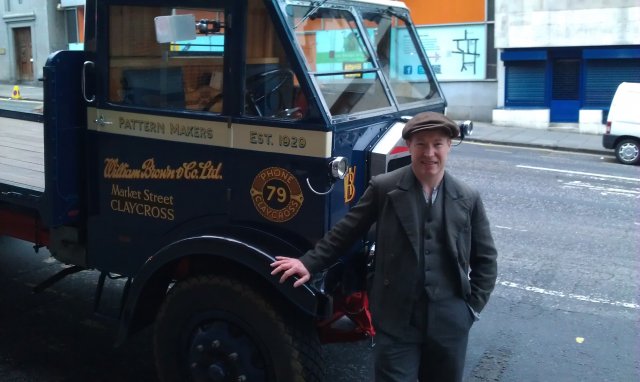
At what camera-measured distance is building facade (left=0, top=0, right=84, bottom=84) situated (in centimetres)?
3331

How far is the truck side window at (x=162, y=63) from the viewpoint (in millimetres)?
3930

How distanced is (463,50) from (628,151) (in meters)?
9.18

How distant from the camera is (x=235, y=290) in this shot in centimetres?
372

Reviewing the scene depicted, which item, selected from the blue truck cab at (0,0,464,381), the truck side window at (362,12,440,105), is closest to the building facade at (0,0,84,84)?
the truck side window at (362,12,440,105)

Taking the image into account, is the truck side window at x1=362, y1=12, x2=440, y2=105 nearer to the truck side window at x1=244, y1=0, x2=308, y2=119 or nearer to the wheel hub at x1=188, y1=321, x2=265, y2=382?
the truck side window at x1=244, y1=0, x2=308, y2=119

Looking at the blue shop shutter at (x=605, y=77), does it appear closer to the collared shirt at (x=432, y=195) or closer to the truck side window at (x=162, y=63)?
the truck side window at (x=162, y=63)

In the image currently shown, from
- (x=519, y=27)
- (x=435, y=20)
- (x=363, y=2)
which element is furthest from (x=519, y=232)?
(x=435, y=20)

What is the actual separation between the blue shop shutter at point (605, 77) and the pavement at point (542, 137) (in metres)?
1.02

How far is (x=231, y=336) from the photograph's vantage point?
3762 millimetres

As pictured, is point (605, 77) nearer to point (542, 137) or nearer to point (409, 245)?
point (542, 137)

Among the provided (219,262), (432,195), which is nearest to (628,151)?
(219,262)

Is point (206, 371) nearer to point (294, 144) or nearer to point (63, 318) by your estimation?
point (294, 144)

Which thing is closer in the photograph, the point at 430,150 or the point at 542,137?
the point at 430,150

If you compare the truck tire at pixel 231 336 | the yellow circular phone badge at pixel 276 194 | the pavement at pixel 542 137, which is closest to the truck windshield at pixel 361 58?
the yellow circular phone badge at pixel 276 194
